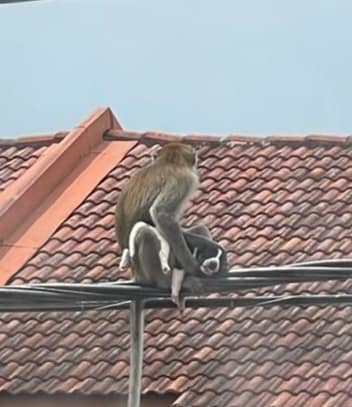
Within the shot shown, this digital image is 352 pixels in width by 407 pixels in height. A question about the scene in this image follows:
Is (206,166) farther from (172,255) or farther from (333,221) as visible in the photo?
(172,255)

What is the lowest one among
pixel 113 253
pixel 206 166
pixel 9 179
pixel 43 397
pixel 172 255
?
pixel 172 255

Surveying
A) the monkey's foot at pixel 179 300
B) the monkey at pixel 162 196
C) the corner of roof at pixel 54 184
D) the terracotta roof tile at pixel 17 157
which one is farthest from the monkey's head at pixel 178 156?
→ the terracotta roof tile at pixel 17 157

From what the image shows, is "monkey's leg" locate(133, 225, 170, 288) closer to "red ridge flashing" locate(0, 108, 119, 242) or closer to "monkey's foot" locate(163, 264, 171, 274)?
"monkey's foot" locate(163, 264, 171, 274)

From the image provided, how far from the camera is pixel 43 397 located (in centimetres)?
982

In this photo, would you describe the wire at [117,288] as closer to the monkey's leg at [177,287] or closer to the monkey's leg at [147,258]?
the monkey's leg at [177,287]

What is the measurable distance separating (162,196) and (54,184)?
24.5ft

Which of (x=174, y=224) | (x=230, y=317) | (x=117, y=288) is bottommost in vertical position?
(x=117, y=288)

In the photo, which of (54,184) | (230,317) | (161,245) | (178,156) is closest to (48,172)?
(54,184)

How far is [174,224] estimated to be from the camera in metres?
5.02

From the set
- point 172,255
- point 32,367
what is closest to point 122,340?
point 32,367

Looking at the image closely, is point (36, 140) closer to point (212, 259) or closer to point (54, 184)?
point (54, 184)

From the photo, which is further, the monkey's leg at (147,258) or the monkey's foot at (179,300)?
the monkey's leg at (147,258)

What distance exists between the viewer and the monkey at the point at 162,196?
506cm

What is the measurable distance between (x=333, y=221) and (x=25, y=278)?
8.20 ft
